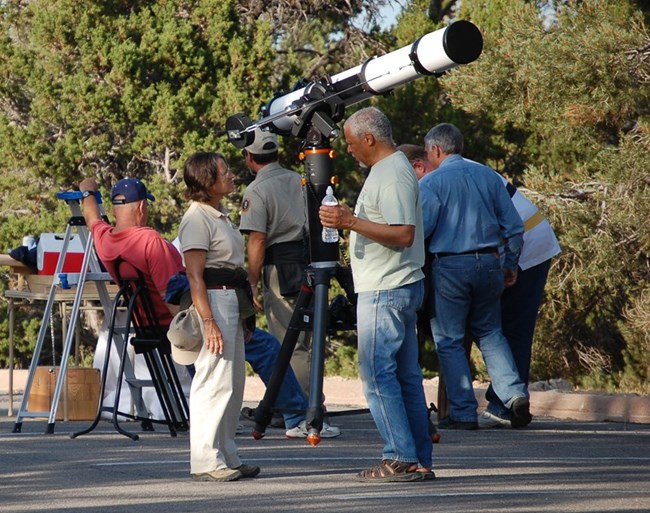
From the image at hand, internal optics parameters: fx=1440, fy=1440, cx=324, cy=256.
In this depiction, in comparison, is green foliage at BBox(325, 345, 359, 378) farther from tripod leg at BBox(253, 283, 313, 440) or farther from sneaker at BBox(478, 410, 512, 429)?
tripod leg at BBox(253, 283, 313, 440)

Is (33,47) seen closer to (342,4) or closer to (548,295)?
(342,4)

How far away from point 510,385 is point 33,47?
1143cm

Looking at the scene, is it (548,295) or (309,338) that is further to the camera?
(548,295)

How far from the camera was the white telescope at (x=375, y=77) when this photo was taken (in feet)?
25.4

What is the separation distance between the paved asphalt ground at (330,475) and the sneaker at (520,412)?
9cm

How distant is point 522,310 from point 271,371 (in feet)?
6.35

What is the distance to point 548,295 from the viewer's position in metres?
14.4

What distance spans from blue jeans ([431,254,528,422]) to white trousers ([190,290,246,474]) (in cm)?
263

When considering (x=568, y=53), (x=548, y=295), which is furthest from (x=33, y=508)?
(x=548, y=295)

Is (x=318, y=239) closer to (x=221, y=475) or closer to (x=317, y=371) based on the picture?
(x=317, y=371)

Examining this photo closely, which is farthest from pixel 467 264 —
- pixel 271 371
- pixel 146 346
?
pixel 146 346

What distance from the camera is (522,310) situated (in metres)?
10.2

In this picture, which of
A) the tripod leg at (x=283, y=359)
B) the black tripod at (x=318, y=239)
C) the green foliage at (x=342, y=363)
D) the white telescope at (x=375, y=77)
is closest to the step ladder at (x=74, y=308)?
the tripod leg at (x=283, y=359)

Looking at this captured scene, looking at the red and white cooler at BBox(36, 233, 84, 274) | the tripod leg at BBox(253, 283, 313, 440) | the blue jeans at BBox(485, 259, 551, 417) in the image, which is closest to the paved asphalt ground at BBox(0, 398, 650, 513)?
the tripod leg at BBox(253, 283, 313, 440)
